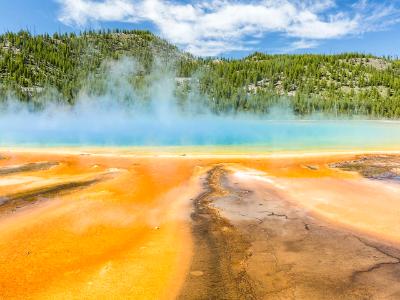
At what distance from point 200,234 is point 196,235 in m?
0.11

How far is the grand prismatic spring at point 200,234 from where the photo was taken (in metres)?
6.05

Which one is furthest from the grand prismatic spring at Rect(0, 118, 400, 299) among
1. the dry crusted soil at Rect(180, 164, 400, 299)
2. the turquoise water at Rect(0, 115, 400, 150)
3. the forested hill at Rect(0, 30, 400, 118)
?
the forested hill at Rect(0, 30, 400, 118)

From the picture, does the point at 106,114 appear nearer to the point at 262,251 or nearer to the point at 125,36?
the point at 262,251

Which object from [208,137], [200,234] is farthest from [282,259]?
[208,137]

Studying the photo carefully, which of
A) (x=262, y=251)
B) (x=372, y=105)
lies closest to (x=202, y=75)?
(x=372, y=105)

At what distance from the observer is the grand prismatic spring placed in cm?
605

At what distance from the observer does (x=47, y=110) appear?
89.4 meters

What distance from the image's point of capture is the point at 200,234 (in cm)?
841

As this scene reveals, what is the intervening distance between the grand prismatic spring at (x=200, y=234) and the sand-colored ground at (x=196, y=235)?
3 centimetres

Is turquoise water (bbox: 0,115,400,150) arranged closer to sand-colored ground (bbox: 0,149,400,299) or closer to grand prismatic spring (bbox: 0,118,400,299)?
grand prismatic spring (bbox: 0,118,400,299)

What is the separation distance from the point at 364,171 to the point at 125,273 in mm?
12912

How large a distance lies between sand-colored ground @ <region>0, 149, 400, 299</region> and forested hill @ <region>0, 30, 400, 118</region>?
3445 inches

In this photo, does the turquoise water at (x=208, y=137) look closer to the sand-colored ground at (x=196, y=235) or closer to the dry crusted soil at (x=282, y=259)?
the sand-colored ground at (x=196, y=235)

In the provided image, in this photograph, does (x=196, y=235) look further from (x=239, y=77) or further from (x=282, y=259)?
(x=239, y=77)
